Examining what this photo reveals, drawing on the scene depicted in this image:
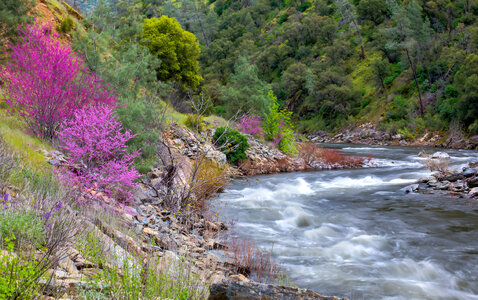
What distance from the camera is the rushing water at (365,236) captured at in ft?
18.1

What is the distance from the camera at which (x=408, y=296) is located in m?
5.05

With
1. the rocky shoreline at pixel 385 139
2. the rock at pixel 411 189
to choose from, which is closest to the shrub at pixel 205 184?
the rock at pixel 411 189

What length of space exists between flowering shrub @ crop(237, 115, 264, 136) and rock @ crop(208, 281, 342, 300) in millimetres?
18487

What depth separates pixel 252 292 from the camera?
2.86 metres

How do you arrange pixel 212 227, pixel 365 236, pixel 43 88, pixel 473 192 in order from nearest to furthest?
pixel 43 88 → pixel 212 227 → pixel 365 236 → pixel 473 192

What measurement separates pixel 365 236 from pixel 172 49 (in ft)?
77.0

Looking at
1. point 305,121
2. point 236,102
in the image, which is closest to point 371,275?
point 236,102

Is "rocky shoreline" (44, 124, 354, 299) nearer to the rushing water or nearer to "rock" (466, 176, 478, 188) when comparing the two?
the rushing water

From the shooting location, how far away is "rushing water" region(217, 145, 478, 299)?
552 cm

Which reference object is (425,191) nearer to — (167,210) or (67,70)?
(167,210)

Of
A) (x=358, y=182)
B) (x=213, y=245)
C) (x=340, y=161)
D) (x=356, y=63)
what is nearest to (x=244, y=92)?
(x=340, y=161)

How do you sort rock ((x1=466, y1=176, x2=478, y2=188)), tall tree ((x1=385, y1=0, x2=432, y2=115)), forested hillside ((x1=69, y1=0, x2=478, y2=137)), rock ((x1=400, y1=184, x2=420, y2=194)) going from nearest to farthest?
1. rock ((x1=466, y1=176, x2=478, y2=188))
2. rock ((x1=400, y1=184, x2=420, y2=194))
3. forested hillside ((x1=69, y1=0, x2=478, y2=137))
4. tall tree ((x1=385, y1=0, x2=432, y2=115))

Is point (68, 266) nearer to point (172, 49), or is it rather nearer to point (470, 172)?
point (470, 172)

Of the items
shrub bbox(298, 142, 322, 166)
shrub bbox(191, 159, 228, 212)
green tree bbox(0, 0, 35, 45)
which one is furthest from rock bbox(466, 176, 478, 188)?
green tree bbox(0, 0, 35, 45)
